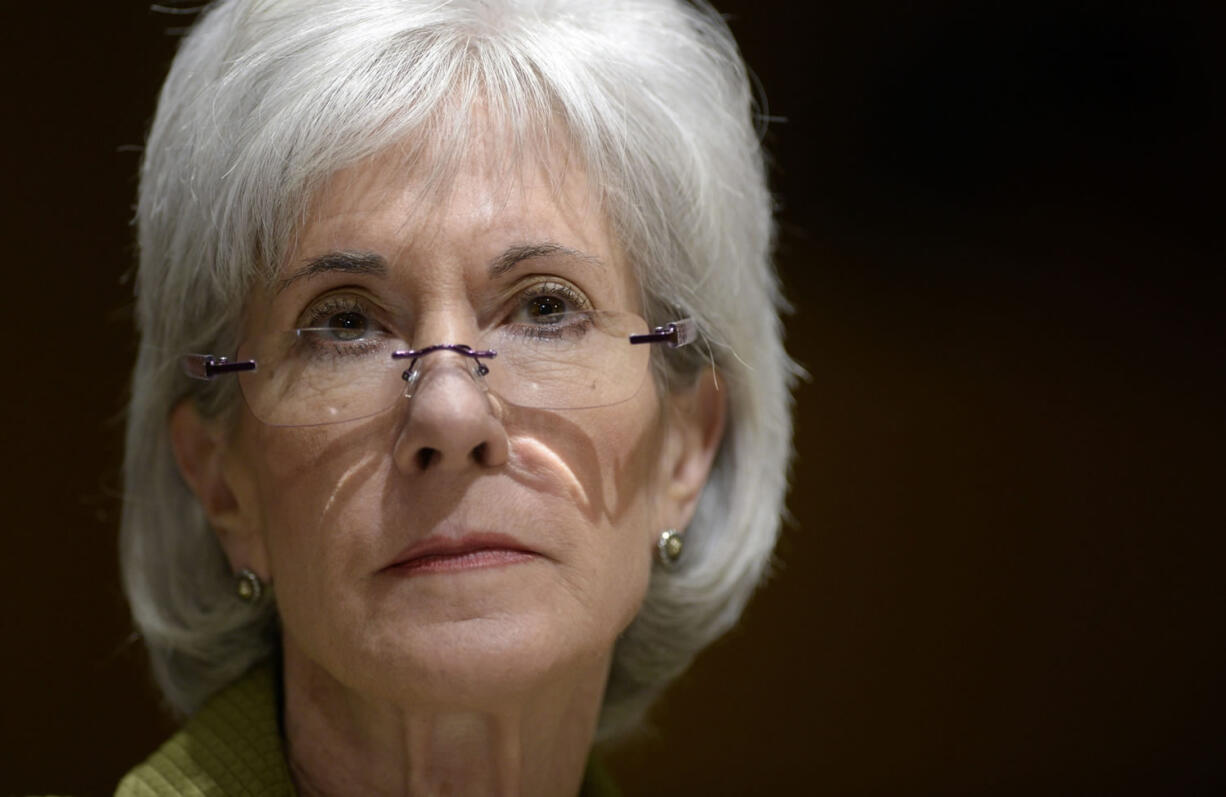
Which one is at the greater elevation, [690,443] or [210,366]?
[210,366]

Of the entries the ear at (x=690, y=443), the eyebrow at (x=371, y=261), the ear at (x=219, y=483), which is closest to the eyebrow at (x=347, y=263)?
the eyebrow at (x=371, y=261)

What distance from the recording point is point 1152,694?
8.46ft

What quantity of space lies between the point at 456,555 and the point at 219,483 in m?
0.41

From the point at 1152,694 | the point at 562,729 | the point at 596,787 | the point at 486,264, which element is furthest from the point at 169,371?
the point at 1152,694

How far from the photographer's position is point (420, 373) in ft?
4.92

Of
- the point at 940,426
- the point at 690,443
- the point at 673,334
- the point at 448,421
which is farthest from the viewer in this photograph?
the point at 940,426

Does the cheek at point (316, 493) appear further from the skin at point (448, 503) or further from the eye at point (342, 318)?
the eye at point (342, 318)

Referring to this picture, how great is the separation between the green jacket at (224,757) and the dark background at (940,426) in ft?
2.83

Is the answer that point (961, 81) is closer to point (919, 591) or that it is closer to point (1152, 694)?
point (919, 591)

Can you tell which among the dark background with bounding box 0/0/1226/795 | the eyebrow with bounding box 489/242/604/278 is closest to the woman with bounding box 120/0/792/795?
the eyebrow with bounding box 489/242/604/278

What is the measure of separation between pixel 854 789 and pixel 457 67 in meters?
1.66

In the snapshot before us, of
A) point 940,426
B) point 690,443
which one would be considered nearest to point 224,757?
point 690,443

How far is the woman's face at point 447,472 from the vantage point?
1488mm

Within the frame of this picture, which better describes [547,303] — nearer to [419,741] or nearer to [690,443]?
[690,443]
